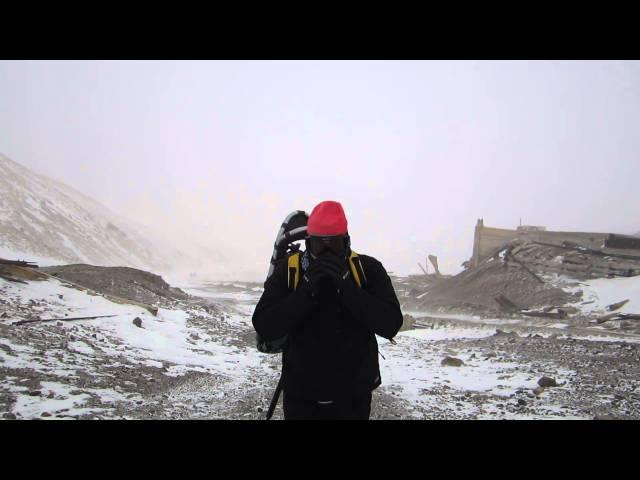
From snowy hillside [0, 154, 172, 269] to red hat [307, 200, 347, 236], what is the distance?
20859mm

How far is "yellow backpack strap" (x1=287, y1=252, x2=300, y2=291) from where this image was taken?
248cm

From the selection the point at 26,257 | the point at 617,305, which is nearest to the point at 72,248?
the point at 26,257

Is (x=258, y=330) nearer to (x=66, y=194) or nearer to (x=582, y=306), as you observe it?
(x=582, y=306)

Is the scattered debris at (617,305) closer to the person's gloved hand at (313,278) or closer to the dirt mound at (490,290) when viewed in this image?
the dirt mound at (490,290)

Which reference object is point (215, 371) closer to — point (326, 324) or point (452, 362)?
point (452, 362)

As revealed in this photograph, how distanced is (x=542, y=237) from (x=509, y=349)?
12.5 metres

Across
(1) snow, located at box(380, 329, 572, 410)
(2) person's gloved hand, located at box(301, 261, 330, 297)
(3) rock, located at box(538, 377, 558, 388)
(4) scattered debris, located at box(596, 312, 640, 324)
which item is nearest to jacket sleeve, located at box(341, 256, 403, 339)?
(2) person's gloved hand, located at box(301, 261, 330, 297)

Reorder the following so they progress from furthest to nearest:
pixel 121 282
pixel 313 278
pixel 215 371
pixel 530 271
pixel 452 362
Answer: pixel 530 271, pixel 121 282, pixel 452 362, pixel 215 371, pixel 313 278

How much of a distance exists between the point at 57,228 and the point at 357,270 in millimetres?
29592

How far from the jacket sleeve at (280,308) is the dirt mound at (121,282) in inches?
399

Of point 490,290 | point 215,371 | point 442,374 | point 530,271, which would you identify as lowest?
point 442,374

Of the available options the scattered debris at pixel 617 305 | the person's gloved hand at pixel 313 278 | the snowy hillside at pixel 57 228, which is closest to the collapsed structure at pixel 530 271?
the scattered debris at pixel 617 305

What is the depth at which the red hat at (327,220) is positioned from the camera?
2.47m

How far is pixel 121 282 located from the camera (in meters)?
13.2
